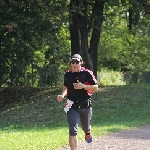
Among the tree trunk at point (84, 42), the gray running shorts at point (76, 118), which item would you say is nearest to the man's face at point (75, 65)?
the gray running shorts at point (76, 118)

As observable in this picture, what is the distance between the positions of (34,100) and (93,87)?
16.9 meters

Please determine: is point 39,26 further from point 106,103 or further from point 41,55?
point 41,55

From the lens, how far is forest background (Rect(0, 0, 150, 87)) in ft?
70.9

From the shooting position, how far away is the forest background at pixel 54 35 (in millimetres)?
21625

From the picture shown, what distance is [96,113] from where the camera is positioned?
20.8 meters

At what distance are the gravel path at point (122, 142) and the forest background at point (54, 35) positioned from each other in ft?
28.2

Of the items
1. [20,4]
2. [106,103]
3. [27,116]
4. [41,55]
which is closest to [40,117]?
[27,116]

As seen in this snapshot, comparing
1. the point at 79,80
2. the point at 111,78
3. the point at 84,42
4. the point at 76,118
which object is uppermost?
the point at 84,42

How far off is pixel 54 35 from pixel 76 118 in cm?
1439

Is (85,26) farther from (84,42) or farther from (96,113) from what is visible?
(96,113)

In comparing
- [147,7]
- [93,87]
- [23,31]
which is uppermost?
[147,7]

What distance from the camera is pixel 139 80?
137ft

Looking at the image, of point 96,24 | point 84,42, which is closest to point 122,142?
point 84,42

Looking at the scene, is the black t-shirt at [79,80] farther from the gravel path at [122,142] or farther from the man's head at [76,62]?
the gravel path at [122,142]
